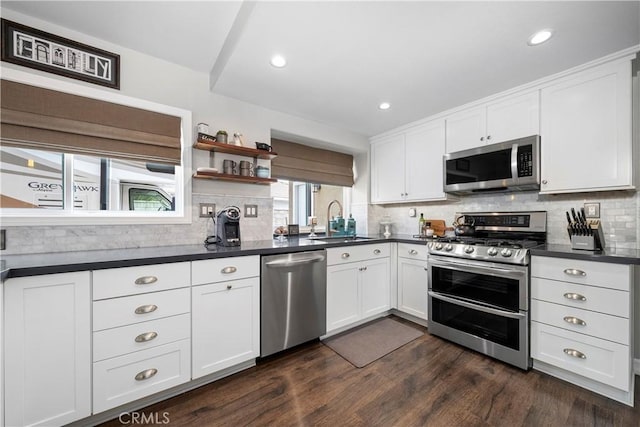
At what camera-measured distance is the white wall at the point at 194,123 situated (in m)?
1.67

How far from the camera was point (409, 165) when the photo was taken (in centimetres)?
315

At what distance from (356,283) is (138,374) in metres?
1.84

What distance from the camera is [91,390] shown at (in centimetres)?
134

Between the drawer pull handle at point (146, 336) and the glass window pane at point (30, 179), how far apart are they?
3.75 feet

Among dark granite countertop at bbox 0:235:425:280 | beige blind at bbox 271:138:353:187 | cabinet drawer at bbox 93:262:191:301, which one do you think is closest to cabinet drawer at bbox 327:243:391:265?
dark granite countertop at bbox 0:235:425:280

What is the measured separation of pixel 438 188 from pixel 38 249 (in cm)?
342

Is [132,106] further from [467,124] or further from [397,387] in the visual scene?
[467,124]

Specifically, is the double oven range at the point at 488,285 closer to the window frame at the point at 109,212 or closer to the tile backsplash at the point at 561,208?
the tile backsplash at the point at 561,208

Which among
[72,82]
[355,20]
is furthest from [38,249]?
[355,20]

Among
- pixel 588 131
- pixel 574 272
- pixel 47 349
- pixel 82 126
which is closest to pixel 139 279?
pixel 47 349

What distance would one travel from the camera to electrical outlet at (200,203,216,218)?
2.27m

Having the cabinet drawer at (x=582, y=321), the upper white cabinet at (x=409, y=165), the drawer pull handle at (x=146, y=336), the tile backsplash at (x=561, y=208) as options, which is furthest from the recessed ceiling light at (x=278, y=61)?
the cabinet drawer at (x=582, y=321)

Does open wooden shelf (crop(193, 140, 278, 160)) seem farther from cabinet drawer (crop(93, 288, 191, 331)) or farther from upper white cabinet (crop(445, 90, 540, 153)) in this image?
upper white cabinet (crop(445, 90, 540, 153))

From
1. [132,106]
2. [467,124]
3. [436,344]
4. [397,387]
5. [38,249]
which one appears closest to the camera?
[38,249]
